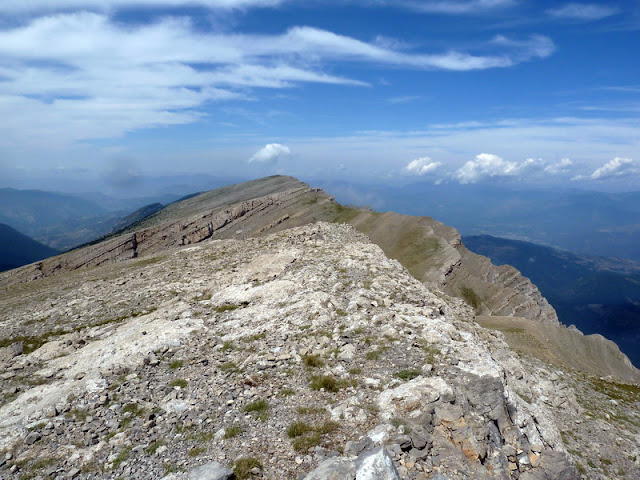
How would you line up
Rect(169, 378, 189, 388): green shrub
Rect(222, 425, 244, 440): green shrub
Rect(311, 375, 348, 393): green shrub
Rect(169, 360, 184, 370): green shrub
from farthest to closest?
Rect(169, 360, 184, 370): green shrub
Rect(169, 378, 189, 388): green shrub
Rect(311, 375, 348, 393): green shrub
Rect(222, 425, 244, 440): green shrub

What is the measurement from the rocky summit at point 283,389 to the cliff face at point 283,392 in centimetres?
6

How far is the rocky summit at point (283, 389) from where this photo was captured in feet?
33.3

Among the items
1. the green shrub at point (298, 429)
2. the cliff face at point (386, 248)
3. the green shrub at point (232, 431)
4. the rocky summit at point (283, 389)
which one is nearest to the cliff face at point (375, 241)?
the cliff face at point (386, 248)

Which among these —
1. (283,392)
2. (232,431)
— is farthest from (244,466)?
(283,392)

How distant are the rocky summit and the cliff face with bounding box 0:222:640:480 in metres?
0.06

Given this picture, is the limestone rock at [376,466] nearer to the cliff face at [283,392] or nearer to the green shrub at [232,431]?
the cliff face at [283,392]

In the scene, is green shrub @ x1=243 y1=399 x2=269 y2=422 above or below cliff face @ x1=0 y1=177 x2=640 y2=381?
above

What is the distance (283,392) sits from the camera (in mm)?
12859

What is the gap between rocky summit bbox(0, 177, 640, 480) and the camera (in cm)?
1014

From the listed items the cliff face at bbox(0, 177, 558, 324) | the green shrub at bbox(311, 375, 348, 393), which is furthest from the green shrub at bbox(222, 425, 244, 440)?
the cliff face at bbox(0, 177, 558, 324)

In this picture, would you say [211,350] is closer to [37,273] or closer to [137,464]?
[137,464]

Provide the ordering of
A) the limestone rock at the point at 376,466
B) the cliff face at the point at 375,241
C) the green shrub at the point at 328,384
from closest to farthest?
the limestone rock at the point at 376,466, the green shrub at the point at 328,384, the cliff face at the point at 375,241

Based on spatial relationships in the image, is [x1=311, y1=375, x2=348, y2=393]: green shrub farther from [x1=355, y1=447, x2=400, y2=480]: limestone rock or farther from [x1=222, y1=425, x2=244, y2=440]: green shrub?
[x1=355, y1=447, x2=400, y2=480]: limestone rock

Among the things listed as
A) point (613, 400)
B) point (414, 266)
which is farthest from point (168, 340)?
point (414, 266)
